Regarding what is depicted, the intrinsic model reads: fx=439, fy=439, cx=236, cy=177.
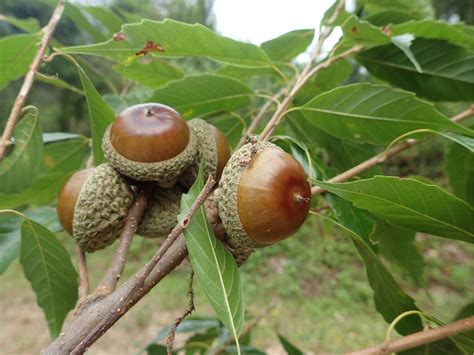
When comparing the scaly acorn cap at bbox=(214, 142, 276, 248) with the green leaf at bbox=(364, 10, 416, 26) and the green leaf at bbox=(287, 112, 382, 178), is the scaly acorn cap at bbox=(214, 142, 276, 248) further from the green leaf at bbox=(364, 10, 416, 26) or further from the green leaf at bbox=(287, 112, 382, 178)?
the green leaf at bbox=(364, 10, 416, 26)

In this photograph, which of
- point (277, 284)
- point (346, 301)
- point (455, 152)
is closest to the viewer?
point (455, 152)

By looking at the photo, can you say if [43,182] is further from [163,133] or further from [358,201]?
[358,201]

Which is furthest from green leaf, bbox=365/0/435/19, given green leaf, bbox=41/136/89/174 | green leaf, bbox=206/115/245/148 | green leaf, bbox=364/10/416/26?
green leaf, bbox=41/136/89/174

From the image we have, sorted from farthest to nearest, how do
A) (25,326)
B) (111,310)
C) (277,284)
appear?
(277,284) → (25,326) → (111,310)

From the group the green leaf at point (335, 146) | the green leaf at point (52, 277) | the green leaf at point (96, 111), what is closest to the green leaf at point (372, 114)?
the green leaf at point (335, 146)

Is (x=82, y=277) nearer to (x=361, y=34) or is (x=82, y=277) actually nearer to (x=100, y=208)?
(x=100, y=208)

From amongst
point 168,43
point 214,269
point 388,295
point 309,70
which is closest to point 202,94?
point 168,43

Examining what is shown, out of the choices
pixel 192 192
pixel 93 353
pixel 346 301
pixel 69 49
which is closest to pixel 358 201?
pixel 192 192
